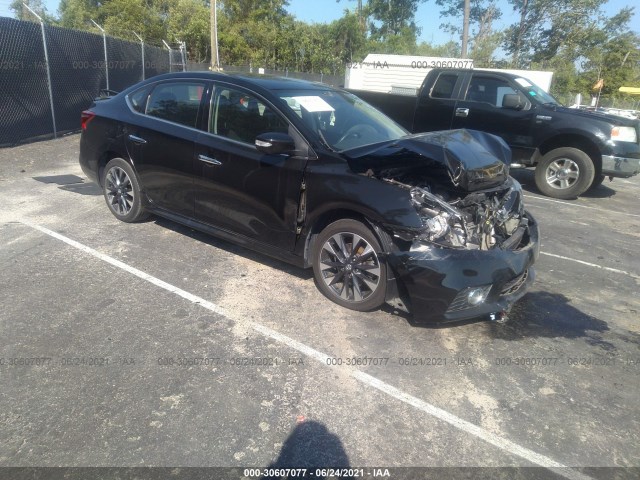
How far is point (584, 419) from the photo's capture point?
8.82 feet

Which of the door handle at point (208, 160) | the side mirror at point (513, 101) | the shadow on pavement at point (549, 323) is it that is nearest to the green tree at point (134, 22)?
the side mirror at point (513, 101)

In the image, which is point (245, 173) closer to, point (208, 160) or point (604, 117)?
point (208, 160)

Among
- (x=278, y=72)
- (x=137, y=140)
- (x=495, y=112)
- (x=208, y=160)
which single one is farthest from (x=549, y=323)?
(x=278, y=72)

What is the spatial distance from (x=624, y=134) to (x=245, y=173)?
681 cm

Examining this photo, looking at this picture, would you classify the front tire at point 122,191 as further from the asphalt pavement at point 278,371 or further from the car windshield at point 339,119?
the car windshield at point 339,119

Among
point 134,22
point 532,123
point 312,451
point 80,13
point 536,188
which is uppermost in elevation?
point 80,13

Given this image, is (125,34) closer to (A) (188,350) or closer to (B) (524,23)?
(B) (524,23)

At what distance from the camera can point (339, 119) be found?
4.27m

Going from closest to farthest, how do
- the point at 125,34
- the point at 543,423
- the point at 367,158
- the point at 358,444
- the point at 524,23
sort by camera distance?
the point at 358,444, the point at 543,423, the point at 367,158, the point at 125,34, the point at 524,23

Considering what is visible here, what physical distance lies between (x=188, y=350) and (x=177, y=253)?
1784 mm

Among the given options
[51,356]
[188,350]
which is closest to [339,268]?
[188,350]

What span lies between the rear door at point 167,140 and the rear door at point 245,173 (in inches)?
7.2

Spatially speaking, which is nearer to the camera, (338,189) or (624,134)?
(338,189)

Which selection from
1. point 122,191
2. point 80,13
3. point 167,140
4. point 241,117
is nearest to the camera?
point 241,117
